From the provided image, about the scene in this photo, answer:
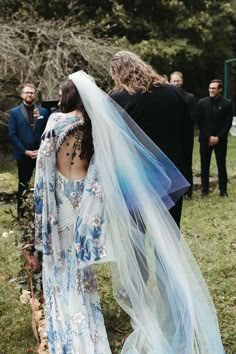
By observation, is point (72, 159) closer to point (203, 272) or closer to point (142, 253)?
point (142, 253)

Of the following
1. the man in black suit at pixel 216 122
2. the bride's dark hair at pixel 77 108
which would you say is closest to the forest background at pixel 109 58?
the man in black suit at pixel 216 122

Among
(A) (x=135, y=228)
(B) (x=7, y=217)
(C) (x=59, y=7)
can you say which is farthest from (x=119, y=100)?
(C) (x=59, y=7)

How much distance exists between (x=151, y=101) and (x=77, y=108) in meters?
0.69

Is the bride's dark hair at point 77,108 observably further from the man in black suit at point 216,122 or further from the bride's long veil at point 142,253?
the man in black suit at point 216,122

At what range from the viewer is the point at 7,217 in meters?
8.12

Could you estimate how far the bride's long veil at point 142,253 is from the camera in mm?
3348

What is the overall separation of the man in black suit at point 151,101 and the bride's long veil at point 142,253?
1.34ft

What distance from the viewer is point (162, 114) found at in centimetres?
393

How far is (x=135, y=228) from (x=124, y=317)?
106 cm

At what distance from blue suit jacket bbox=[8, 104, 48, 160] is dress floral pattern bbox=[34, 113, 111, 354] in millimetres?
4026

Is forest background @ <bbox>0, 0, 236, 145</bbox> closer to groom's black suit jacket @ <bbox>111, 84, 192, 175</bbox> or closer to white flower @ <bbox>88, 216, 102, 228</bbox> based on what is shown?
groom's black suit jacket @ <bbox>111, 84, 192, 175</bbox>

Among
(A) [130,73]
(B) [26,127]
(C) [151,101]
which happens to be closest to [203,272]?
(C) [151,101]

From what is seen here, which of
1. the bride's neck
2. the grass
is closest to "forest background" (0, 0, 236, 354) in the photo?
the grass

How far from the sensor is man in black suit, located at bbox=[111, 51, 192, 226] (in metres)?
3.80
